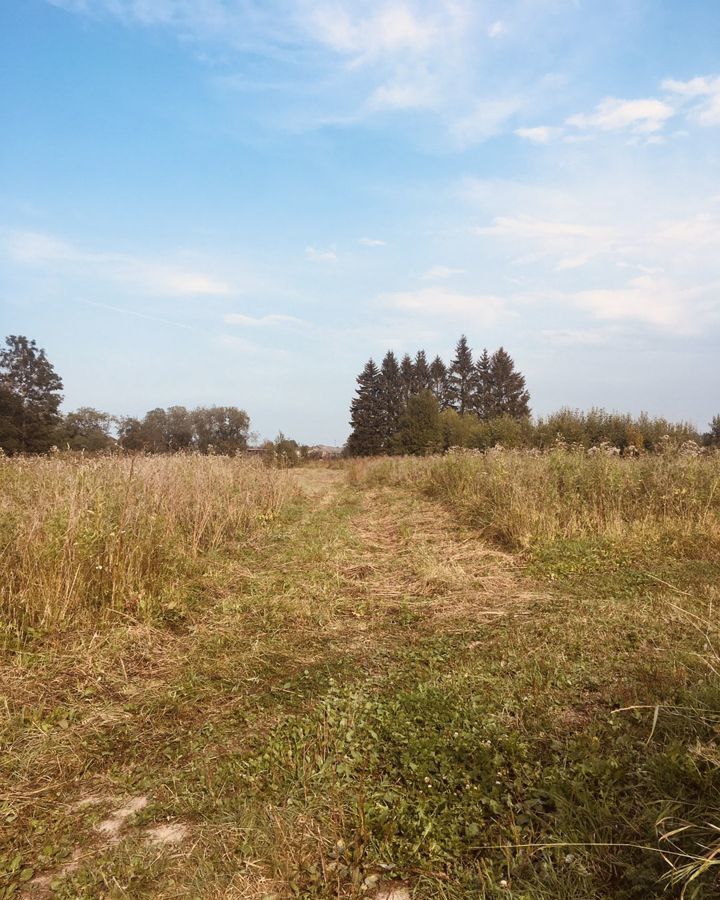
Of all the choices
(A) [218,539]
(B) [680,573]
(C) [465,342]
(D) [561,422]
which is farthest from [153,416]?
(B) [680,573]

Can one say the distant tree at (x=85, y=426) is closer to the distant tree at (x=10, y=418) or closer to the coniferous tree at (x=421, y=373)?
the distant tree at (x=10, y=418)

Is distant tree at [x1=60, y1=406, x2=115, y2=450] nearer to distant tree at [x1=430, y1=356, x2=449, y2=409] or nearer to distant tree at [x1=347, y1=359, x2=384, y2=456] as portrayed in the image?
distant tree at [x1=347, y1=359, x2=384, y2=456]

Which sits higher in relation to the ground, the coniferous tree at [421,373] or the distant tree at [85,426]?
the coniferous tree at [421,373]

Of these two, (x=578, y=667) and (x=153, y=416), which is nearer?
(x=578, y=667)

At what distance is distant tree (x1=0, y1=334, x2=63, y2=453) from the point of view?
32.1 metres

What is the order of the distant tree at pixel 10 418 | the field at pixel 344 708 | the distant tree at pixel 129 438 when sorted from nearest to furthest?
the field at pixel 344 708
the distant tree at pixel 129 438
the distant tree at pixel 10 418

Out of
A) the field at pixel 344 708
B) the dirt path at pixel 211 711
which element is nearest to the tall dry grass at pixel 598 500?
the field at pixel 344 708

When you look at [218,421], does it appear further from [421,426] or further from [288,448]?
[288,448]

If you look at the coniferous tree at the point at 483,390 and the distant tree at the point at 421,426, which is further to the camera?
the coniferous tree at the point at 483,390

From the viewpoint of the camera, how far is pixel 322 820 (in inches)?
81.6

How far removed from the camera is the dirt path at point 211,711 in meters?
1.96

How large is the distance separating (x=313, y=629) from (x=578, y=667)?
2.25 metres

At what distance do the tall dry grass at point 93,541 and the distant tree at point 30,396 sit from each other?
29.9 metres

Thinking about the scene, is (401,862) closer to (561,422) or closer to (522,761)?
(522,761)
